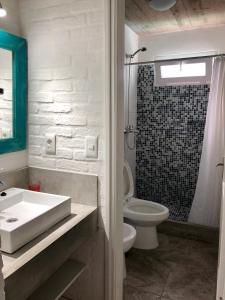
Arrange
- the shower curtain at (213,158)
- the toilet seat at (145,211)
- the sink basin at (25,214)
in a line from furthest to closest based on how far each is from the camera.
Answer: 1. the shower curtain at (213,158)
2. the toilet seat at (145,211)
3. the sink basin at (25,214)

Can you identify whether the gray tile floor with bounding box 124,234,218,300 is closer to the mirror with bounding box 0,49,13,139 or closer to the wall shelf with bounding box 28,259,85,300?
the wall shelf with bounding box 28,259,85,300

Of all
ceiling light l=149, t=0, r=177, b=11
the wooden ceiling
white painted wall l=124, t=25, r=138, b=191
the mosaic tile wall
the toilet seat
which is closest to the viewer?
ceiling light l=149, t=0, r=177, b=11

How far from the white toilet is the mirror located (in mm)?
1392

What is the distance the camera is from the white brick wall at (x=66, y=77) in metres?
1.50

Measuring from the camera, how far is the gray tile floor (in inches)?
81.0

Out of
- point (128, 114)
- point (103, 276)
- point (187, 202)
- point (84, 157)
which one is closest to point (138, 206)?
point (187, 202)

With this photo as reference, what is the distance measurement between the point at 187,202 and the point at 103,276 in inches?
76.7

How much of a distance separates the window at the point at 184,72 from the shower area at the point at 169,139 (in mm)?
12

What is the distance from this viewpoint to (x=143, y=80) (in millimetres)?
3338

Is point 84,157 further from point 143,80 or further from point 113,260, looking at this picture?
point 143,80

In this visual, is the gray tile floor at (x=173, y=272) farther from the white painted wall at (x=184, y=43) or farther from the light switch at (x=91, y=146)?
the white painted wall at (x=184, y=43)

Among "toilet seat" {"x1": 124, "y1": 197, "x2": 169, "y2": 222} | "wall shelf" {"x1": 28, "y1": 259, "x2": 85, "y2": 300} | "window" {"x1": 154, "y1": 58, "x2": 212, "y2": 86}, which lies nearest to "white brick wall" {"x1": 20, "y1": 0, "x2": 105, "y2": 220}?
"wall shelf" {"x1": 28, "y1": 259, "x2": 85, "y2": 300}

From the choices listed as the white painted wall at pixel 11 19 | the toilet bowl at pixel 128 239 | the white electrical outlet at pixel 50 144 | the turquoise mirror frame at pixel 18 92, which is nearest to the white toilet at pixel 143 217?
the toilet bowl at pixel 128 239

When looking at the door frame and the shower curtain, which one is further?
the shower curtain
